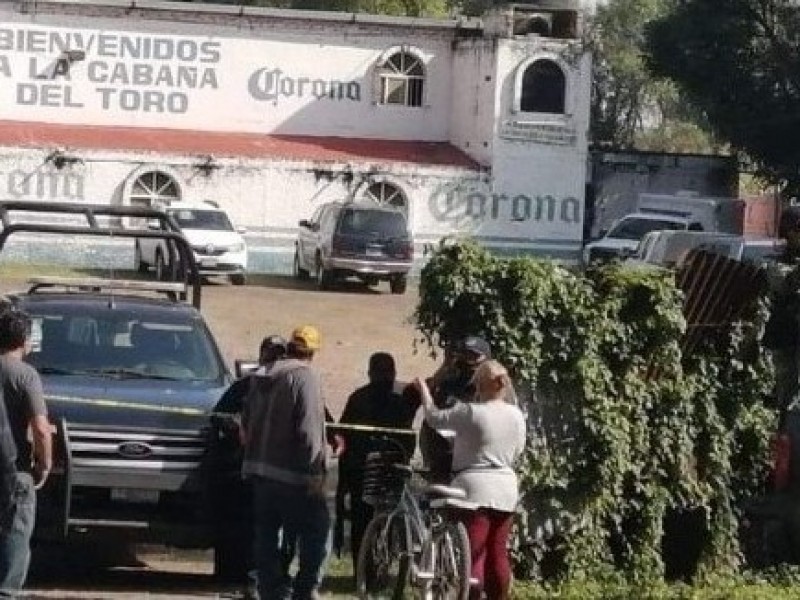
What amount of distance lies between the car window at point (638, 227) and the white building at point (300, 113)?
3981mm

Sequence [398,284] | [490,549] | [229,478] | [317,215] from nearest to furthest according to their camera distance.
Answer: [490,549], [229,478], [398,284], [317,215]

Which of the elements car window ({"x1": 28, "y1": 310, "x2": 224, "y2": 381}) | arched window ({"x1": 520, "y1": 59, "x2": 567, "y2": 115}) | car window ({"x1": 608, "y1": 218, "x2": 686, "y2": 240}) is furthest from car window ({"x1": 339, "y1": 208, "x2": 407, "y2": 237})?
car window ({"x1": 28, "y1": 310, "x2": 224, "y2": 381})

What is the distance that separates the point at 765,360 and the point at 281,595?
176 inches

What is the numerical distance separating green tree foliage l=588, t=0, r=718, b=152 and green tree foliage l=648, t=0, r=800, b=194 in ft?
107

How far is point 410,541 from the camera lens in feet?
41.8

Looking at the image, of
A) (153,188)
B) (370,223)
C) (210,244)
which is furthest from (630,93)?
(210,244)

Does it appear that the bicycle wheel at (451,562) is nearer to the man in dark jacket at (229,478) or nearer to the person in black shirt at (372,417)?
the person in black shirt at (372,417)

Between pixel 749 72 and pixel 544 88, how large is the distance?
531 centimetres

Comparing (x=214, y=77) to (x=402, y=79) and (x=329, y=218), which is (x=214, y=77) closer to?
(x=402, y=79)

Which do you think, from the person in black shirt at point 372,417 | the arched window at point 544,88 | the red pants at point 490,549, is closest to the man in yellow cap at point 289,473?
the red pants at point 490,549

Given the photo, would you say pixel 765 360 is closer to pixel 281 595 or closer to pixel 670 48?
pixel 281 595

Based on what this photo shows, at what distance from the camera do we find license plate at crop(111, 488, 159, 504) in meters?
14.5

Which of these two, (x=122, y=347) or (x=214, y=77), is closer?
(x=122, y=347)

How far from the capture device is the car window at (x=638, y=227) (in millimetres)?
46469
